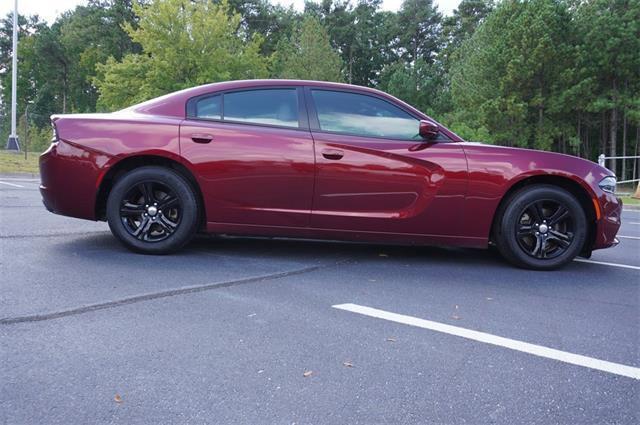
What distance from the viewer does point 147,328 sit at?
107 inches

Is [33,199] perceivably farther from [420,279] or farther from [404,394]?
[404,394]

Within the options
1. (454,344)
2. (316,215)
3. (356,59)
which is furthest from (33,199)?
(356,59)

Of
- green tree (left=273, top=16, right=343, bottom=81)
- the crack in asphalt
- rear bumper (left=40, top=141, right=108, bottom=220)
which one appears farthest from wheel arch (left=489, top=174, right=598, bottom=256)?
green tree (left=273, top=16, right=343, bottom=81)

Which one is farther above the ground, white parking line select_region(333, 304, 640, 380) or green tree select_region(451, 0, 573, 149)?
green tree select_region(451, 0, 573, 149)

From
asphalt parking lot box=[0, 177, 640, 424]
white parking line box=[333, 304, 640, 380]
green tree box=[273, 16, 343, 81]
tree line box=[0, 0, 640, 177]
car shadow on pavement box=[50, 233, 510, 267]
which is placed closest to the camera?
asphalt parking lot box=[0, 177, 640, 424]

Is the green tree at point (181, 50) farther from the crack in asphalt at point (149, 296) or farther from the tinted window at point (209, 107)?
the crack in asphalt at point (149, 296)

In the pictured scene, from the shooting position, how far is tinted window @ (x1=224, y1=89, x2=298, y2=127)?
4402 mm

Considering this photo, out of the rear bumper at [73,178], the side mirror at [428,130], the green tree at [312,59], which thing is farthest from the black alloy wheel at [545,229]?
the green tree at [312,59]

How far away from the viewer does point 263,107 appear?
4.44 metres

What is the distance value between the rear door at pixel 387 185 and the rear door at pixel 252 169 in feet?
0.45

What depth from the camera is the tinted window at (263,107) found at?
14.4 feet

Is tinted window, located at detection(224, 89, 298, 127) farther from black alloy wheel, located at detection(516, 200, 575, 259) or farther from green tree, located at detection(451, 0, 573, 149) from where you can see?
green tree, located at detection(451, 0, 573, 149)

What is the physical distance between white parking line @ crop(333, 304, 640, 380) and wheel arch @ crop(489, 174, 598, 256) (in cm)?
175

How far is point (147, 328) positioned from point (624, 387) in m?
2.25
